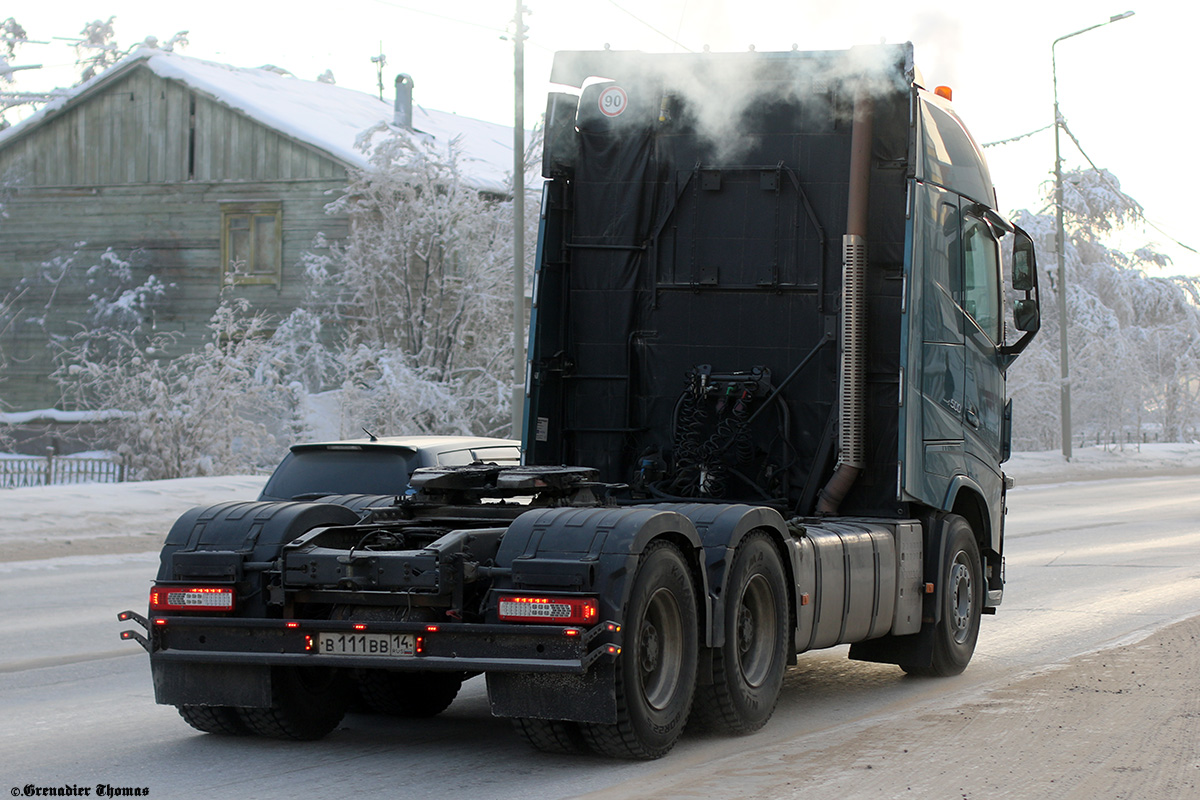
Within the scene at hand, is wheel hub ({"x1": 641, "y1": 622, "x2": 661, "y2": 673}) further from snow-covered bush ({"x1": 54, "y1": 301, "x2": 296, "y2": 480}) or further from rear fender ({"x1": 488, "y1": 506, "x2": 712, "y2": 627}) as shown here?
snow-covered bush ({"x1": 54, "y1": 301, "x2": 296, "y2": 480})

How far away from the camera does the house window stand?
1361 inches

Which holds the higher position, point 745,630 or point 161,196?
point 161,196

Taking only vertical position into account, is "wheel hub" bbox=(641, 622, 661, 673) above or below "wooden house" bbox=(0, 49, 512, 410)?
below

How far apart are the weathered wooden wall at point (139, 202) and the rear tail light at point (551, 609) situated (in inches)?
1135

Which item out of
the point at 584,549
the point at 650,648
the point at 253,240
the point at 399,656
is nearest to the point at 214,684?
the point at 399,656

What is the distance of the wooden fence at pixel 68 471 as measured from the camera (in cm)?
2528

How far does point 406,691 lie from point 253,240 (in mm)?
28887

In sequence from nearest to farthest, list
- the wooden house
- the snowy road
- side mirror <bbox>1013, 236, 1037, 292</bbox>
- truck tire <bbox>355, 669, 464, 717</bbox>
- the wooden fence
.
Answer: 1. the snowy road
2. truck tire <bbox>355, 669, 464, 717</bbox>
3. side mirror <bbox>1013, 236, 1037, 292</bbox>
4. the wooden fence
5. the wooden house

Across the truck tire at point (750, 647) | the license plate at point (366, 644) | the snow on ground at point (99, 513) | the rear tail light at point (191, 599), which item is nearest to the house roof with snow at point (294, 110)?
the snow on ground at point (99, 513)

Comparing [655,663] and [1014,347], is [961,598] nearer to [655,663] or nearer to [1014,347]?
[1014,347]

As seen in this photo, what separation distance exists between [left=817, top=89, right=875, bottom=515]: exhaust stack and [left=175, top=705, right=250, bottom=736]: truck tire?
3.92 meters

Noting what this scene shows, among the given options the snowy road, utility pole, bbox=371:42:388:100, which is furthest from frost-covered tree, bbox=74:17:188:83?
the snowy road

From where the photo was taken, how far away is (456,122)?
142 ft

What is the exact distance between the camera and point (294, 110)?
36062mm
